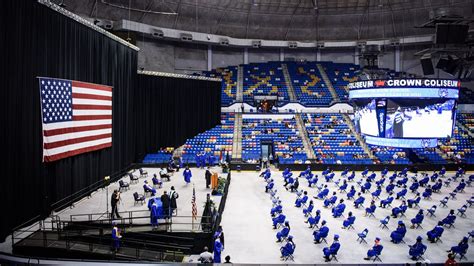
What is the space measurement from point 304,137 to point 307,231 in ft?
75.2

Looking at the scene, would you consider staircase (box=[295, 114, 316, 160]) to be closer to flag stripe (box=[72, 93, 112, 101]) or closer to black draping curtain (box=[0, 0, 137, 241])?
flag stripe (box=[72, 93, 112, 101])

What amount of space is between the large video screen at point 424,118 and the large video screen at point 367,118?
1.25 meters

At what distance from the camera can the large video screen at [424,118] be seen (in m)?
21.7

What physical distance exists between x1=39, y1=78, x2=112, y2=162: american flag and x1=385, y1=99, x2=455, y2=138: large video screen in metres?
15.8

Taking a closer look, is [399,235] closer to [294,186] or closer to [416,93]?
[416,93]

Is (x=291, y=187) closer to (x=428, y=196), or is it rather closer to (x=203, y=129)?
(x=428, y=196)

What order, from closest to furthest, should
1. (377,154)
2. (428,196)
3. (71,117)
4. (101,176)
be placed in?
(71,117), (101,176), (428,196), (377,154)

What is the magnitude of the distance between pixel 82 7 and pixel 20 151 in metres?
26.5

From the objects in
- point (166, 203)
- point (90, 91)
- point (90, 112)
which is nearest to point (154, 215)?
point (166, 203)

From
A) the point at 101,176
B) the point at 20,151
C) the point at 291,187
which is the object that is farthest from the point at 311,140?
the point at 20,151

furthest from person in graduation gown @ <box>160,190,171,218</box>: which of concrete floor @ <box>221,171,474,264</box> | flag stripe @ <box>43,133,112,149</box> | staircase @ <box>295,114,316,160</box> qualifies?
staircase @ <box>295,114,316,160</box>

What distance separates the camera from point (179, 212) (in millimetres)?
16797

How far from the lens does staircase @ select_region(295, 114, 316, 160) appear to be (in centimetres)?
3619

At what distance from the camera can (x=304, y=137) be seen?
39.7 metres
